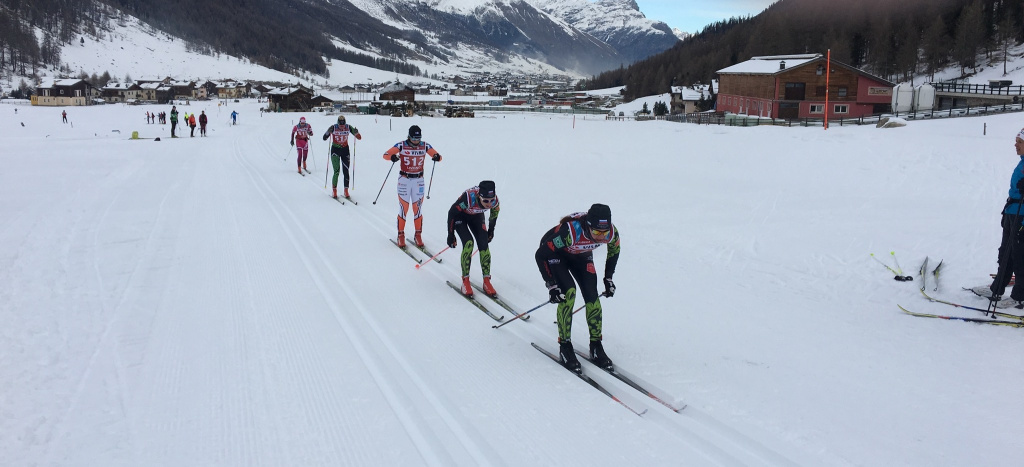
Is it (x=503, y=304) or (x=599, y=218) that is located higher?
(x=599, y=218)

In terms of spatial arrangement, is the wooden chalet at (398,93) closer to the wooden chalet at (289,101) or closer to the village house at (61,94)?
the wooden chalet at (289,101)

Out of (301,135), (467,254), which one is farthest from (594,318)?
(301,135)

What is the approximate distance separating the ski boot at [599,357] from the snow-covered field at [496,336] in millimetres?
118

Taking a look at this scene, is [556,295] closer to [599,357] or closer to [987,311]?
[599,357]

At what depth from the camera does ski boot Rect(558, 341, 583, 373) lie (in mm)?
6051

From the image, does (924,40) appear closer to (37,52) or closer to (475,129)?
(475,129)

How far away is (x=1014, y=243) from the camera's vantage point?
7.25 metres

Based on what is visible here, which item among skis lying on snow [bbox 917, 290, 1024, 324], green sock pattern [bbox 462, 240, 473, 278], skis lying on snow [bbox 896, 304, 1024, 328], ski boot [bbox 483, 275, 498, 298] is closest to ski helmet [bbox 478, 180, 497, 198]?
green sock pattern [bbox 462, 240, 473, 278]

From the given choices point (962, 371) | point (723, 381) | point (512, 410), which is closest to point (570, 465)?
point (512, 410)

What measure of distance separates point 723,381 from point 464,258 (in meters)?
3.86

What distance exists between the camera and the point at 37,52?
430 ft

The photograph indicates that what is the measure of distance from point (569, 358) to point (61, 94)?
106 m

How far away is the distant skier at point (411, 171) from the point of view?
35.1ft

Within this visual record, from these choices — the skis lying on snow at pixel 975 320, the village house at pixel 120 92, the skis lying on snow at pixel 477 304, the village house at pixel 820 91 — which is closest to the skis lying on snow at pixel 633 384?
the skis lying on snow at pixel 477 304
